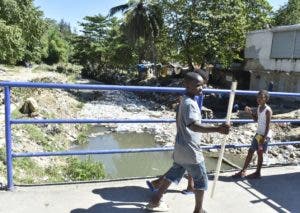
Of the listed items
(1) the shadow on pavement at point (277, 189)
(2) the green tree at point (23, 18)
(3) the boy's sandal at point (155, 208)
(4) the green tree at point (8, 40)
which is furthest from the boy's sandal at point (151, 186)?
(2) the green tree at point (23, 18)

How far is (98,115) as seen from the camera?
78.6 feet

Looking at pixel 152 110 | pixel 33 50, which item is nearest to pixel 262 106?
pixel 152 110

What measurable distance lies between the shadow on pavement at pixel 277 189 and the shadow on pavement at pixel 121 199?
1.31 metres

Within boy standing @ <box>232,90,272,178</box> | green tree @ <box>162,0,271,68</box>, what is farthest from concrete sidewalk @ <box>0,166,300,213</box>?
green tree @ <box>162,0,271,68</box>

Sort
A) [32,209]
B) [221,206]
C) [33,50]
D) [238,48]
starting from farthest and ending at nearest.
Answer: [33,50] → [238,48] → [221,206] → [32,209]

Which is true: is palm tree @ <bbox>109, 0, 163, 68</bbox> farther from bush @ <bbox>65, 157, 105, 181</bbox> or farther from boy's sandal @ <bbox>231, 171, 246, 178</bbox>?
boy's sandal @ <bbox>231, 171, 246, 178</bbox>

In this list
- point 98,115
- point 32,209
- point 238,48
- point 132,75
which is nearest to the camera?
point 32,209

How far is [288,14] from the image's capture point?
3953 cm

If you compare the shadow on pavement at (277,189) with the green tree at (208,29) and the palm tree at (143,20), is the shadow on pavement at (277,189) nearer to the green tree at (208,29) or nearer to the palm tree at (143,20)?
the green tree at (208,29)

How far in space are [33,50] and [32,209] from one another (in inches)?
2010

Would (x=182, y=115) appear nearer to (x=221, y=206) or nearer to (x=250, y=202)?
(x=221, y=206)

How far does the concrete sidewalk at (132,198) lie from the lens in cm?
426

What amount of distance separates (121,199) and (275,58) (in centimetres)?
2482

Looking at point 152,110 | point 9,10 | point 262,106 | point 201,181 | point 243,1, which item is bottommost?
point 152,110
